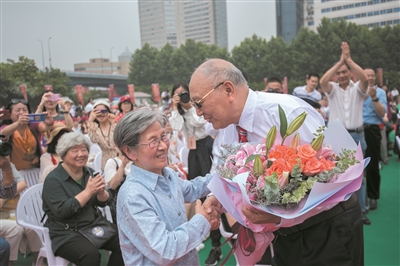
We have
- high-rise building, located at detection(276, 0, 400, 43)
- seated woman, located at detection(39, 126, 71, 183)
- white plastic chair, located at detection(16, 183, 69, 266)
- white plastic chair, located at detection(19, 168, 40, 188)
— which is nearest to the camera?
white plastic chair, located at detection(16, 183, 69, 266)

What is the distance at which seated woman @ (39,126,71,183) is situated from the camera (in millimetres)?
3445

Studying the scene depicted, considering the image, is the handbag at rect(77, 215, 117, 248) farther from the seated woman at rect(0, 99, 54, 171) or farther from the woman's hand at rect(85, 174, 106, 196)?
the seated woman at rect(0, 99, 54, 171)

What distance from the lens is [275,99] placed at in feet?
5.88

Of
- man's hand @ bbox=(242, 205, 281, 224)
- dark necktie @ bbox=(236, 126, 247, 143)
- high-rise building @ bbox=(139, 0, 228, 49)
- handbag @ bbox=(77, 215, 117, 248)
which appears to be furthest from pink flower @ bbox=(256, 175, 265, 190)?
high-rise building @ bbox=(139, 0, 228, 49)

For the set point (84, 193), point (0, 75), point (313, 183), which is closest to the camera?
point (313, 183)

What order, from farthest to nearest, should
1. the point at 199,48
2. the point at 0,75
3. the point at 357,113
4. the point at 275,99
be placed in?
the point at 199,48 → the point at 0,75 → the point at 357,113 → the point at 275,99

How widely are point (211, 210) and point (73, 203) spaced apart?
1485 mm

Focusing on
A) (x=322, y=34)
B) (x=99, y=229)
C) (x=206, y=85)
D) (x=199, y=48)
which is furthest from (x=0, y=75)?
(x=199, y=48)

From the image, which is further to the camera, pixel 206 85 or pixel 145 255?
pixel 206 85

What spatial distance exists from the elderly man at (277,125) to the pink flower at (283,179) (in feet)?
0.50

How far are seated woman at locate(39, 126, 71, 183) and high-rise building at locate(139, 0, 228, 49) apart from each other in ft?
255

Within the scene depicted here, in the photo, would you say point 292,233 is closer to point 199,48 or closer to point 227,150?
point 227,150

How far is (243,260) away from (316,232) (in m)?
0.42

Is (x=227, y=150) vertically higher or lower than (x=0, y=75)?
lower
